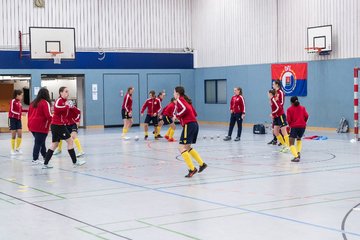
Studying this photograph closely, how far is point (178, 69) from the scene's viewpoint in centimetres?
3706

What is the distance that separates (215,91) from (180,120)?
2236 cm

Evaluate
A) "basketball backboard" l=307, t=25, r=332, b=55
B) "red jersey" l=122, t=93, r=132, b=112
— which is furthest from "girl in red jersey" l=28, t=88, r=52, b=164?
"basketball backboard" l=307, t=25, r=332, b=55

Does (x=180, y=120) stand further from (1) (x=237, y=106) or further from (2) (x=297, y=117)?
(1) (x=237, y=106)

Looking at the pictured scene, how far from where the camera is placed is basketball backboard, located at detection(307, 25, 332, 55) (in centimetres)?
2811

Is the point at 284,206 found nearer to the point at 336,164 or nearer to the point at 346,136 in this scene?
the point at 336,164

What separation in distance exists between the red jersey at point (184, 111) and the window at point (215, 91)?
851 inches

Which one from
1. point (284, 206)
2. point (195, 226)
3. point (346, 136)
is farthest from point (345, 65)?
point (195, 226)

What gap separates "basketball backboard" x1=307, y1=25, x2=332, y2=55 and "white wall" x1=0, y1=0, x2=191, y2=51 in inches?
401

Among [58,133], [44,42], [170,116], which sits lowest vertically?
[58,133]

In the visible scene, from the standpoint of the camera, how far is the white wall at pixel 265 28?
90.8 feet

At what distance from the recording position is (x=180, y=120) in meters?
14.0

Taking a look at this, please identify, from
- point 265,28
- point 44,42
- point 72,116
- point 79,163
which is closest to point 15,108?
point 72,116

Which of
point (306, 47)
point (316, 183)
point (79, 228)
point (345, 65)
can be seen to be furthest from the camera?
point (306, 47)

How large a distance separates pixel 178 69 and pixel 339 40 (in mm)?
11755
